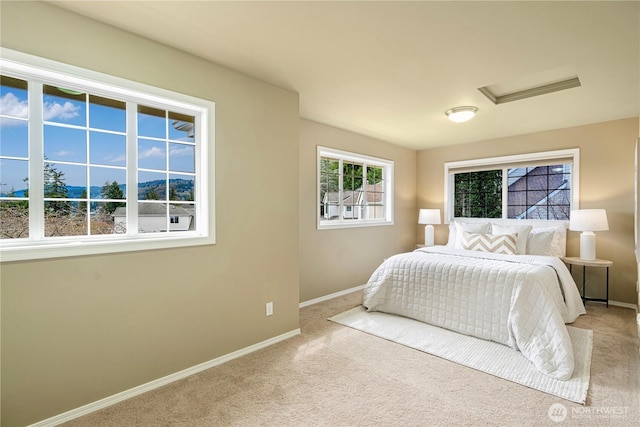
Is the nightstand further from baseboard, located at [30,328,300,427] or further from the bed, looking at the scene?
baseboard, located at [30,328,300,427]

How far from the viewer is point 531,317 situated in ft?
8.47

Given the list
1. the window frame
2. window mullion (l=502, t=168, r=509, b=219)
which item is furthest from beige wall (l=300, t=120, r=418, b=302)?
window mullion (l=502, t=168, r=509, b=219)

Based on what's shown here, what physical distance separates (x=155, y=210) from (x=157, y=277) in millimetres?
487

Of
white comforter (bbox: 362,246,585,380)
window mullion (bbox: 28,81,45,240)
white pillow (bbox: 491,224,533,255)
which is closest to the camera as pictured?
window mullion (bbox: 28,81,45,240)

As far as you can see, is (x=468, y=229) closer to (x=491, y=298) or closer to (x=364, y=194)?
(x=364, y=194)

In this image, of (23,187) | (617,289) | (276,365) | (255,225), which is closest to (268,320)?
(276,365)

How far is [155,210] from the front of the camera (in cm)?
227

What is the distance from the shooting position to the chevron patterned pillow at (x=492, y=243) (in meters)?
3.94

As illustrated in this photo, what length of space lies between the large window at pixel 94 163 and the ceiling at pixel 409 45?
442mm

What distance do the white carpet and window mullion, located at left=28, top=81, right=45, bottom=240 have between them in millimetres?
2634

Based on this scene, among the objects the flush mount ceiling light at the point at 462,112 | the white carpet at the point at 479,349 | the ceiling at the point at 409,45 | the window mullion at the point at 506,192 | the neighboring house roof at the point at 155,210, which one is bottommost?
the white carpet at the point at 479,349

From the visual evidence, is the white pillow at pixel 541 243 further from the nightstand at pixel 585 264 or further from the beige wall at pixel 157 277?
the beige wall at pixel 157 277

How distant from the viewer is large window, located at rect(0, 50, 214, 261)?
174 cm

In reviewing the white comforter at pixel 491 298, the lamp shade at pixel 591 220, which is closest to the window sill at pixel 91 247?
the white comforter at pixel 491 298
